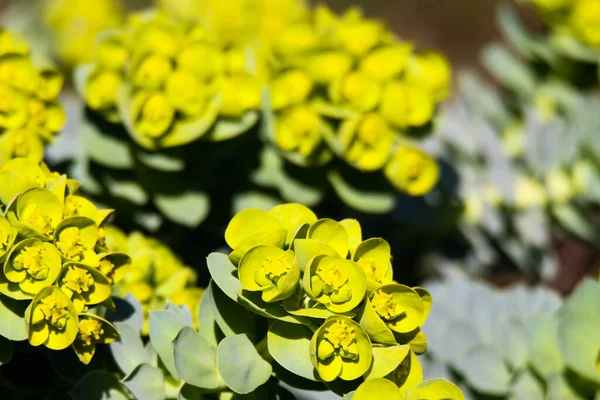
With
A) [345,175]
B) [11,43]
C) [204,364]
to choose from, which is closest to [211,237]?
[345,175]

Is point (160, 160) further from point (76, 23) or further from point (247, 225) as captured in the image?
point (76, 23)

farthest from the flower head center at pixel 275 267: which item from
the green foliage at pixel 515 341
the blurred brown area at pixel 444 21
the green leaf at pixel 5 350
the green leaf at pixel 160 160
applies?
the blurred brown area at pixel 444 21

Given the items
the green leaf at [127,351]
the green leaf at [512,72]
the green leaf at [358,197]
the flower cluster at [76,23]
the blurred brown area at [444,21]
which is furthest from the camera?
the blurred brown area at [444,21]

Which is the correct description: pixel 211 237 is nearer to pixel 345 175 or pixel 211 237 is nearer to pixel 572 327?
pixel 345 175

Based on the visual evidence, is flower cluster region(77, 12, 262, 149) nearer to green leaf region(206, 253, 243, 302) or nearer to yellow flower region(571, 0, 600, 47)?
green leaf region(206, 253, 243, 302)

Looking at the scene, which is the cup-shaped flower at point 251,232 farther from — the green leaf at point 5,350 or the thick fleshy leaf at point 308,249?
the green leaf at point 5,350

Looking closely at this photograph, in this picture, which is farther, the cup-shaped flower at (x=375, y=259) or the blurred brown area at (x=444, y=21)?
the blurred brown area at (x=444, y=21)
